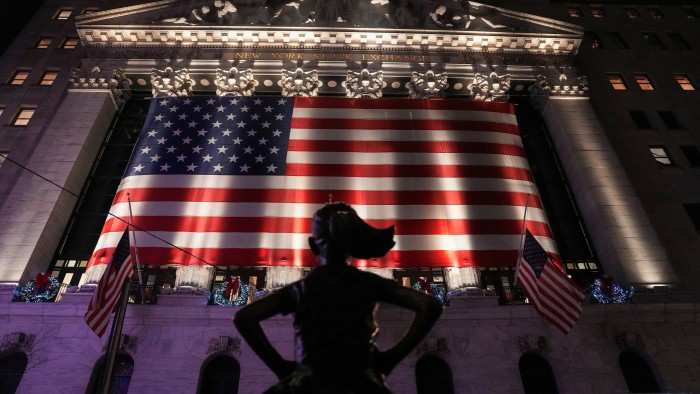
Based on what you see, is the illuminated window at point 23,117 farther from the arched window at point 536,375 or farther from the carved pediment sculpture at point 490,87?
the arched window at point 536,375

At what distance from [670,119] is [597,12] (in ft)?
39.3

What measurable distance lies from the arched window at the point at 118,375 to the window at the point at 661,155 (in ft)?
85.6

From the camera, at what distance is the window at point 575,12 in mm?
34659

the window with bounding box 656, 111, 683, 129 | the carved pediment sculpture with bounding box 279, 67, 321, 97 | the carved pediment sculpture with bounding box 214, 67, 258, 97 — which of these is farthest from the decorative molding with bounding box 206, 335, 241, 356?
the window with bounding box 656, 111, 683, 129

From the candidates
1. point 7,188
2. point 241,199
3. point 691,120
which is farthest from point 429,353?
point 691,120

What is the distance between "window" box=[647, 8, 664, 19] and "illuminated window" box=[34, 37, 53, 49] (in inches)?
1632

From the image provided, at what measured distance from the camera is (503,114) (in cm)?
2362

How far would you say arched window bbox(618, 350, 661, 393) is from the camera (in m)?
16.2

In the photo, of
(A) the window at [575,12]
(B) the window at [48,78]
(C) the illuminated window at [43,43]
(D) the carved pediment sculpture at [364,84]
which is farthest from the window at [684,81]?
(C) the illuminated window at [43,43]

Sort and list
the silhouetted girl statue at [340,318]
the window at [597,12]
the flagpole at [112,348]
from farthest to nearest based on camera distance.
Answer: the window at [597,12] → the flagpole at [112,348] → the silhouetted girl statue at [340,318]

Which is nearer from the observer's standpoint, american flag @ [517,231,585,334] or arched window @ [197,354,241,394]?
american flag @ [517,231,585,334]

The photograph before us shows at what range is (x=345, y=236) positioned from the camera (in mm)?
3777

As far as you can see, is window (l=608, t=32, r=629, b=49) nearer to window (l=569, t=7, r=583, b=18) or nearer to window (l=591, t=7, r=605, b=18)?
window (l=591, t=7, r=605, b=18)

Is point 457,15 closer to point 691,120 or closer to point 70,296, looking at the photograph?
point 691,120
